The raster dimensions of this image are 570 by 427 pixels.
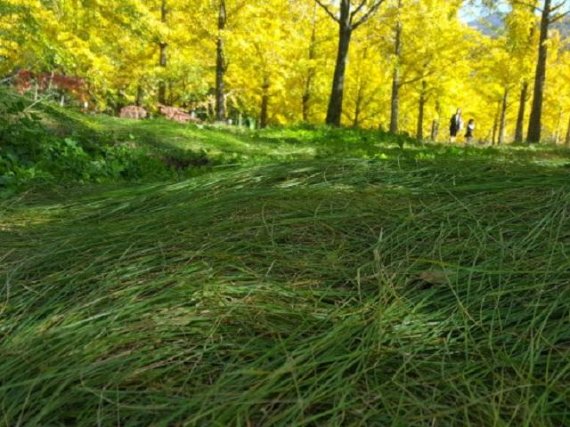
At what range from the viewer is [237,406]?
3.16 ft

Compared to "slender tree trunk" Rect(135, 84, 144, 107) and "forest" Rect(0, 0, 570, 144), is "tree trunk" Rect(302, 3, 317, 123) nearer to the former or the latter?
"forest" Rect(0, 0, 570, 144)

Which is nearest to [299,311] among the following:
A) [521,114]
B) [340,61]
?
[340,61]

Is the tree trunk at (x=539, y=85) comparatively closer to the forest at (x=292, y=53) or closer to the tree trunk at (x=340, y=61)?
the forest at (x=292, y=53)

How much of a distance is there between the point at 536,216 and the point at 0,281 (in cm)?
186

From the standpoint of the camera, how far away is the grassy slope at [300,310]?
0.99 metres

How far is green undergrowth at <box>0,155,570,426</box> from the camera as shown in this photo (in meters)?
0.98

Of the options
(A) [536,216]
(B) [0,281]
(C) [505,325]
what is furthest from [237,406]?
(A) [536,216]

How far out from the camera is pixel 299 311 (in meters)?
1.27

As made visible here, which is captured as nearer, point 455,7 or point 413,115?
point 455,7

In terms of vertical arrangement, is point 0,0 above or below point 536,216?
above

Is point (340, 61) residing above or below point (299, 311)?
above

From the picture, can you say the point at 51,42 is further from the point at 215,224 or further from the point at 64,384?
the point at 64,384

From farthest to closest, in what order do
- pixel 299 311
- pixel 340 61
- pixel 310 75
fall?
pixel 310 75, pixel 340 61, pixel 299 311

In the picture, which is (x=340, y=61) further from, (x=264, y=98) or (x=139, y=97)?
(x=139, y=97)
